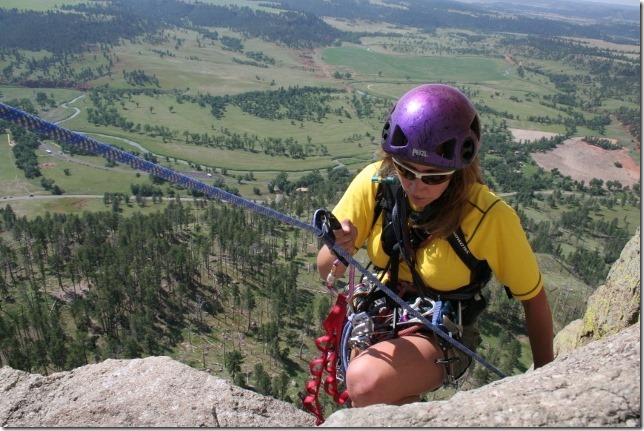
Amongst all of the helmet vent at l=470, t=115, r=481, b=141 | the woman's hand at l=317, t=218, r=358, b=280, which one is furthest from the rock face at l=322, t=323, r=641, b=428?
the helmet vent at l=470, t=115, r=481, b=141

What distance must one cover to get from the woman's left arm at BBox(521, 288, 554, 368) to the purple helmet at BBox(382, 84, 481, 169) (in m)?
1.18

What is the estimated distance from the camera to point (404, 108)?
340 cm

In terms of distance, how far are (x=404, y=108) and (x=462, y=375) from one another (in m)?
2.16

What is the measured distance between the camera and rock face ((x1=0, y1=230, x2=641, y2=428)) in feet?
7.76

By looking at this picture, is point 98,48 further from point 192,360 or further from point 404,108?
point 404,108

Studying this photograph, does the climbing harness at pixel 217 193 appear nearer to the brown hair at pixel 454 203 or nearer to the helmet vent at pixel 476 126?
the brown hair at pixel 454 203

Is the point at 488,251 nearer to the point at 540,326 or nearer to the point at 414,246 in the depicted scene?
the point at 414,246

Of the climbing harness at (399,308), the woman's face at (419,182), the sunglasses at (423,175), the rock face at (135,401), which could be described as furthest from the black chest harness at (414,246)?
the rock face at (135,401)

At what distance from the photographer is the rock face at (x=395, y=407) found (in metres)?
2.37

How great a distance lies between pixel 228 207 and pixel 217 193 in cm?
7184

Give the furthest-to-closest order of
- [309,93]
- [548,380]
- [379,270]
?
[309,93]
[379,270]
[548,380]

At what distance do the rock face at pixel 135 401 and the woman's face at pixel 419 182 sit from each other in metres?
2.00

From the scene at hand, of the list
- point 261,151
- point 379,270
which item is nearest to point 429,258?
point 379,270

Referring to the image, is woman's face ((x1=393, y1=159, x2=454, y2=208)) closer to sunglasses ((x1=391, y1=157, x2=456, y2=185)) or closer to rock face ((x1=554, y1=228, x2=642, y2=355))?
sunglasses ((x1=391, y1=157, x2=456, y2=185))
